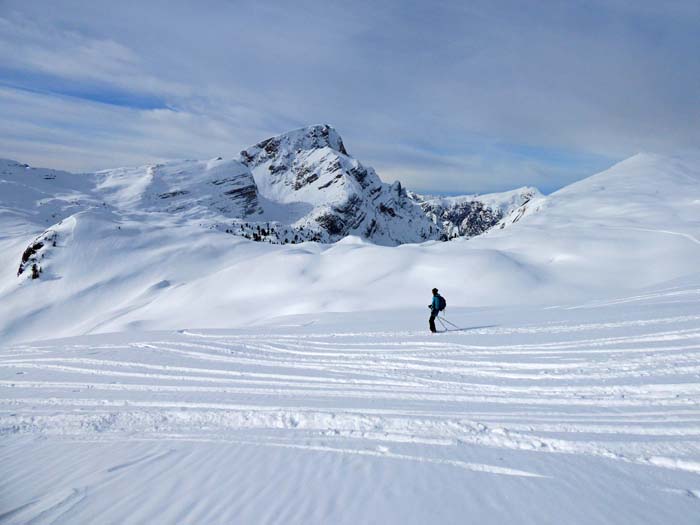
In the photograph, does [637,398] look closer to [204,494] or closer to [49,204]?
[204,494]

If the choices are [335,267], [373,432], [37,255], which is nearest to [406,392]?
[373,432]

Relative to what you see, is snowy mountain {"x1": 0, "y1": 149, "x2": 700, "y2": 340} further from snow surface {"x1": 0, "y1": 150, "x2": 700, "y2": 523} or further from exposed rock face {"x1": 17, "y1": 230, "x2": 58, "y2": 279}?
snow surface {"x1": 0, "y1": 150, "x2": 700, "y2": 523}

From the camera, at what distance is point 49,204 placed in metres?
138

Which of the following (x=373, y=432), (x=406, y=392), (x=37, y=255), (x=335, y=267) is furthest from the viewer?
(x=37, y=255)

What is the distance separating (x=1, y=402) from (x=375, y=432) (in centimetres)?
763

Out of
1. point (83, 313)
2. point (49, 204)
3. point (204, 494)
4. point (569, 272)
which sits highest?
point (49, 204)

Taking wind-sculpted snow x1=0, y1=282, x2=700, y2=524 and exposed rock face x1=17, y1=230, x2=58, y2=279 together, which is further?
exposed rock face x1=17, y1=230, x2=58, y2=279

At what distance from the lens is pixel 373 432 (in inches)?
227

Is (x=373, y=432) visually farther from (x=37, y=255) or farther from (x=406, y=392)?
(x=37, y=255)

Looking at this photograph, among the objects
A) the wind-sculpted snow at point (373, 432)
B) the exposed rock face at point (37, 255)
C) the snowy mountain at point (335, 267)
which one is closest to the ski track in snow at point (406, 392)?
the wind-sculpted snow at point (373, 432)

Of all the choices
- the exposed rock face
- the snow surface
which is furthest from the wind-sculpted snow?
the exposed rock face

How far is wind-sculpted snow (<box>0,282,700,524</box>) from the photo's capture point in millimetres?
4176

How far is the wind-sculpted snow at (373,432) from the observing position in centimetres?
418

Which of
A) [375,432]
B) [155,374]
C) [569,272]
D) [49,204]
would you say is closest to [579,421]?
[375,432]
